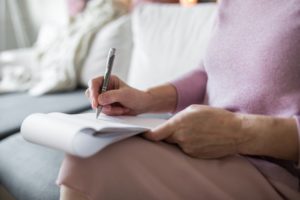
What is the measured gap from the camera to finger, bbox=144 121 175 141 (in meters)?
0.59

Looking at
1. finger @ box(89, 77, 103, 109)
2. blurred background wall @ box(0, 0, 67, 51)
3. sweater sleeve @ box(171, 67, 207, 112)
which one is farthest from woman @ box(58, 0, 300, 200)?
blurred background wall @ box(0, 0, 67, 51)

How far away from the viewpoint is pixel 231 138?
610 mm

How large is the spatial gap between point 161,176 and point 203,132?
11 cm

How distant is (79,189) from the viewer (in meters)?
0.53

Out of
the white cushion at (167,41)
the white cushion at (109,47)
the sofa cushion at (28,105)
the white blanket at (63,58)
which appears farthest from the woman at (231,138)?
the white blanket at (63,58)

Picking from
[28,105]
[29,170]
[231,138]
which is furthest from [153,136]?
[28,105]

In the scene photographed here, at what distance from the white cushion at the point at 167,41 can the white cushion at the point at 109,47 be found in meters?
0.09

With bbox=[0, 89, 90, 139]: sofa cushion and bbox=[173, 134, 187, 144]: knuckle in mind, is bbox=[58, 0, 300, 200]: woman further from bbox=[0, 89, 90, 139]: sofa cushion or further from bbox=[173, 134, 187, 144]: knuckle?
bbox=[0, 89, 90, 139]: sofa cushion

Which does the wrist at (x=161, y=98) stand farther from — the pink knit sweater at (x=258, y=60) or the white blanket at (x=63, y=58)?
the white blanket at (x=63, y=58)

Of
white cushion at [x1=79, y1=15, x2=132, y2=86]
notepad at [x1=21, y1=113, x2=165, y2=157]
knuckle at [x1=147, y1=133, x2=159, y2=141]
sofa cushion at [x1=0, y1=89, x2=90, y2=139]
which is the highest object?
notepad at [x1=21, y1=113, x2=165, y2=157]

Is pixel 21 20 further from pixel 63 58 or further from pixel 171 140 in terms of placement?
pixel 171 140

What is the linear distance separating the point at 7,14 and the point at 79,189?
9.70 feet

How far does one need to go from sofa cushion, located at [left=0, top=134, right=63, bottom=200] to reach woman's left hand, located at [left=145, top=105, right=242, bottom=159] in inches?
13.4

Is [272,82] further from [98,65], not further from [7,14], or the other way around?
[7,14]
